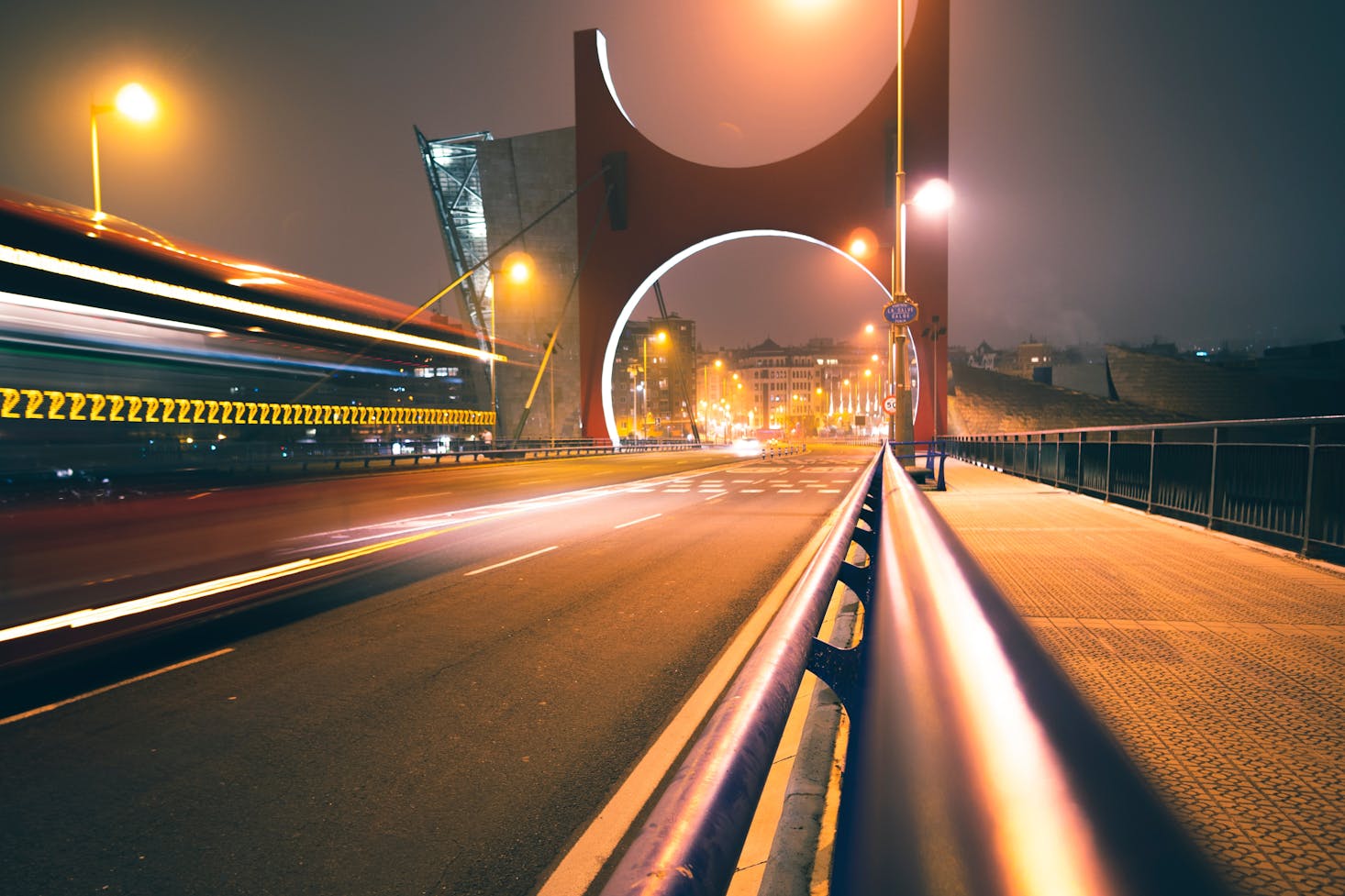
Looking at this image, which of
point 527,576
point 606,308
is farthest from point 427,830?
point 606,308

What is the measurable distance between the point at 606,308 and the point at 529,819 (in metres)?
47.9

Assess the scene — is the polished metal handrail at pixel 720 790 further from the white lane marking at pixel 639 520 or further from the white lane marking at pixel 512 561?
the white lane marking at pixel 639 520

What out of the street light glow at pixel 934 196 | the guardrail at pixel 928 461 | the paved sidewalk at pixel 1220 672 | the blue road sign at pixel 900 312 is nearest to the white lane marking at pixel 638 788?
the paved sidewalk at pixel 1220 672

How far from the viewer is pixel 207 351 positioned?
22.5 metres

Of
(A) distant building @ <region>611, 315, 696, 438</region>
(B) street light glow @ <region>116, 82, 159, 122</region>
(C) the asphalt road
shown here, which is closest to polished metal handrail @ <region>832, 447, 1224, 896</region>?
(C) the asphalt road

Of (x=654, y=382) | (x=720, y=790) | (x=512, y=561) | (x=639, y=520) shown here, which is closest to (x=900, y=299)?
(x=639, y=520)

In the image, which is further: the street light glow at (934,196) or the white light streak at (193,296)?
the street light glow at (934,196)

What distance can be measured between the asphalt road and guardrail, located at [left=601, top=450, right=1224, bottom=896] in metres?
1.68

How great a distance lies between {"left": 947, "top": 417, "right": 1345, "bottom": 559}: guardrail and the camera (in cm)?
636

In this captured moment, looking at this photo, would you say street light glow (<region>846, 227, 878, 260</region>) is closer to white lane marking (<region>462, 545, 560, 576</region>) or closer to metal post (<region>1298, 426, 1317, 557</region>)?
white lane marking (<region>462, 545, 560, 576</region>)

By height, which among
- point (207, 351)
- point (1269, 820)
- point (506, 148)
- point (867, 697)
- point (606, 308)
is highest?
point (506, 148)

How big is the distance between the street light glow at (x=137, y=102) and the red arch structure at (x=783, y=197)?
33.6 metres

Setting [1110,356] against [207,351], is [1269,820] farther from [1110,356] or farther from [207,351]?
[1110,356]

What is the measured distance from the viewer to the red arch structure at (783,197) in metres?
43.0
